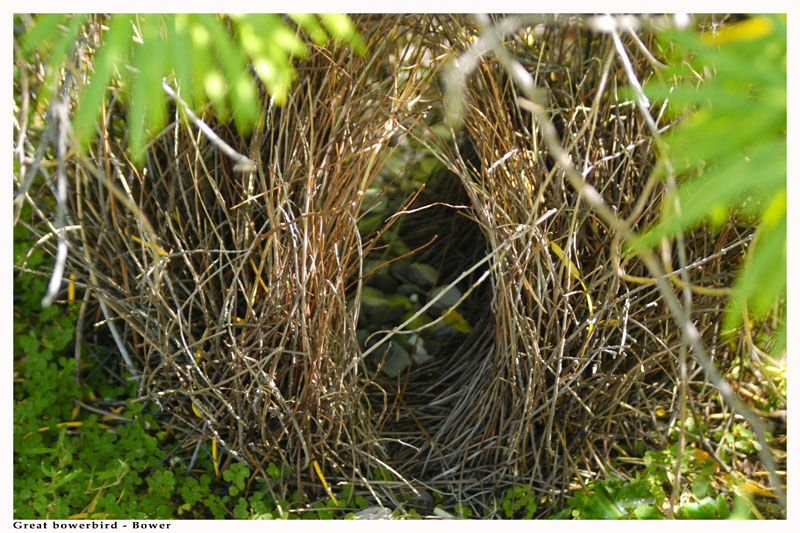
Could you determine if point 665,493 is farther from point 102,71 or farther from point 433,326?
point 102,71

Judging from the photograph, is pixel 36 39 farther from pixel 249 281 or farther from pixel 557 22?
pixel 557 22

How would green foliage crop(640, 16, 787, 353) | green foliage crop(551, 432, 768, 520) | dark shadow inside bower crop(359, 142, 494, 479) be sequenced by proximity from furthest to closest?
dark shadow inside bower crop(359, 142, 494, 479) < green foliage crop(551, 432, 768, 520) < green foliage crop(640, 16, 787, 353)

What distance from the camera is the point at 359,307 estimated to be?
129cm

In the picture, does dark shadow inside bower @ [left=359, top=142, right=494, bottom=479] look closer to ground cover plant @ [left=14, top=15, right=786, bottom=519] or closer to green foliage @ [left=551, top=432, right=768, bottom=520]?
ground cover plant @ [left=14, top=15, right=786, bottom=519]

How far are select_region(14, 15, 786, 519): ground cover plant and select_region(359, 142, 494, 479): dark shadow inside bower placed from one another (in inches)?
0.7

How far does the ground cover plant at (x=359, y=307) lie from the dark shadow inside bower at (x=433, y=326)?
0.02 m

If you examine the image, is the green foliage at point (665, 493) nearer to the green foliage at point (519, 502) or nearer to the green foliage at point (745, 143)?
the green foliage at point (519, 502)

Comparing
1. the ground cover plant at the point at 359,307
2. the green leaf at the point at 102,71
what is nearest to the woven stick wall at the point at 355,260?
the ground cover plant at the point at 359,307

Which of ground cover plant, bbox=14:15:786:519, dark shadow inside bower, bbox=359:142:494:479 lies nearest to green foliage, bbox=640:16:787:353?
ground cover plant, bbox=14:15:786:519

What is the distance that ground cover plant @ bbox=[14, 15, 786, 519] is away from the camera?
1.13 meters

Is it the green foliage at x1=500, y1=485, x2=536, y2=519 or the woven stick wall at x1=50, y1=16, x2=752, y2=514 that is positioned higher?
the woven stick wall at x1=50, y1=16, x2=752, y2=514

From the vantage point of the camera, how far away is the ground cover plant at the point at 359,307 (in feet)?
3.71

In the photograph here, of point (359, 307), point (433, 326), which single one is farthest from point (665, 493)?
point (359, 307)

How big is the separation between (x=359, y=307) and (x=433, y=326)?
34 centimetres
